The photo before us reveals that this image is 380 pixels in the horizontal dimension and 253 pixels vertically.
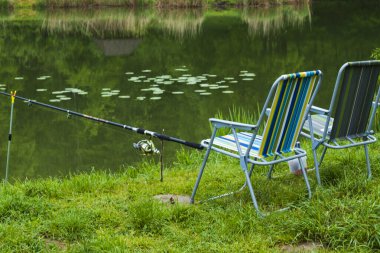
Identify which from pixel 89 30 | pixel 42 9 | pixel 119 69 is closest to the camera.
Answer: pixel 119 69

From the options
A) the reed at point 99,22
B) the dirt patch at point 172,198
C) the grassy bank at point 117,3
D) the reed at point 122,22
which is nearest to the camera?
the dirt patch at point 172,198

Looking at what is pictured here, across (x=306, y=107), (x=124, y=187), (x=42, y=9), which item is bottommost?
(x=42, y=9)

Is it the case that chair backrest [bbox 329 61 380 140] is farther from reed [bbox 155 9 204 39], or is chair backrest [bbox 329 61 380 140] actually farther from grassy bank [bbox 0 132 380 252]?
reed [bbox 155 9 204 39]

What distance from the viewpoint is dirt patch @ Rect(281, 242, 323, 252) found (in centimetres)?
364

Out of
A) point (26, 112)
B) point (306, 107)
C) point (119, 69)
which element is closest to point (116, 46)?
point (119, 69)

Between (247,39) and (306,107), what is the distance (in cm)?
1739

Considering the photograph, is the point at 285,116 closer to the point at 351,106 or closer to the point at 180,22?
the point at 351,106

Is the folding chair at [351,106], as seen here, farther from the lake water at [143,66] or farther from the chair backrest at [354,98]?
the lake water at [143,66]

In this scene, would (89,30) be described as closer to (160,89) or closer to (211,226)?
(160,89)

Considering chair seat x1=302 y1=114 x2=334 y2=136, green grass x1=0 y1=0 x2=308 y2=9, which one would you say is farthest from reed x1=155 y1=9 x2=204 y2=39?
chair seat x1=302 y1=114 x2=334 y2=136

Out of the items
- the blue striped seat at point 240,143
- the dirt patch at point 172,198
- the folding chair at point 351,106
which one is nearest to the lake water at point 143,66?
the dirt patch at point 172,198

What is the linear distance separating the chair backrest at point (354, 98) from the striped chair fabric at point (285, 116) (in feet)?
0.74

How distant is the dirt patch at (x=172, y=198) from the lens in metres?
4.71

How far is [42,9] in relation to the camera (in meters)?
33.3
